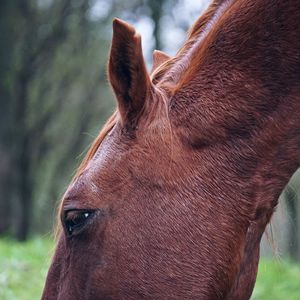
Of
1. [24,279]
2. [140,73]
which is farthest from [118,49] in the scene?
[24,279]

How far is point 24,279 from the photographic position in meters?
5.70

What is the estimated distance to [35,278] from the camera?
587 centimetres

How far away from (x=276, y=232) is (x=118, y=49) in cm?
91

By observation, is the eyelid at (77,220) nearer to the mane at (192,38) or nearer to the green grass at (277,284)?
the mane at (192,38)

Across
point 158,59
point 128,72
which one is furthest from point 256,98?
point 158,59

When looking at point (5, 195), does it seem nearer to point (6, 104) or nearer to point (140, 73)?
point (6, 104)

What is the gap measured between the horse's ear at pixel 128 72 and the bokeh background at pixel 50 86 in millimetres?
6156

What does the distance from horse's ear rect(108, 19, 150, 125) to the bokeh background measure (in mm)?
6156

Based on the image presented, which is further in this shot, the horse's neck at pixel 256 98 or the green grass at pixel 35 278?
the green grass at pixel 35 278

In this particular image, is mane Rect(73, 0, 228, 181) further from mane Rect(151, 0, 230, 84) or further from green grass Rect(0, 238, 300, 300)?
green grass Rect(0, 238, 300, 300)

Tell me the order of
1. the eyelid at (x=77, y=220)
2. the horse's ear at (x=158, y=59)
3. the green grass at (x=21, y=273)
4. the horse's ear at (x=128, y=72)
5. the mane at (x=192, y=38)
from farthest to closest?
the green grass at (x=21, y=273), the horse's ear at (x=158, y=59), the mane at (x=192, y=38), the eyelid at (x=77, y=220), the horse's ear at (x=128, y=72)

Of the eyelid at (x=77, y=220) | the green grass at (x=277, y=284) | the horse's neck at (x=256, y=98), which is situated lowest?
the green grass at (x=277, y=284)

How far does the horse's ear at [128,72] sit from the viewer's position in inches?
84.0

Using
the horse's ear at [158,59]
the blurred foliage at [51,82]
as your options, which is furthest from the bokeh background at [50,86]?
the horse's ear at [158,59]
